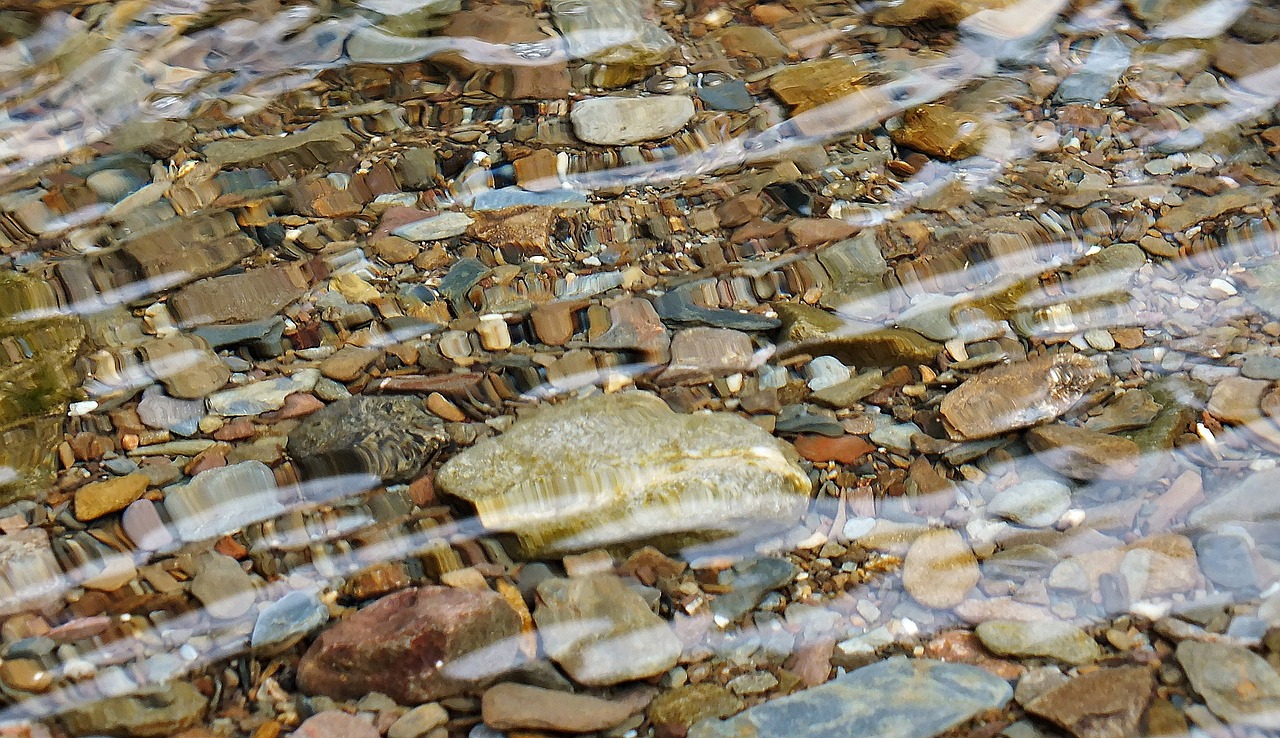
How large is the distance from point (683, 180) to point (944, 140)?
850mm

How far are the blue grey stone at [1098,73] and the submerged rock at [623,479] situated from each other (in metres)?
2.03

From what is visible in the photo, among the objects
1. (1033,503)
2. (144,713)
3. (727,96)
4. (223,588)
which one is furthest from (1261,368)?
(144,713)

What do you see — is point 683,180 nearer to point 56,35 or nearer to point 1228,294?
point 1228,294

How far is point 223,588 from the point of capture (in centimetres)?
216

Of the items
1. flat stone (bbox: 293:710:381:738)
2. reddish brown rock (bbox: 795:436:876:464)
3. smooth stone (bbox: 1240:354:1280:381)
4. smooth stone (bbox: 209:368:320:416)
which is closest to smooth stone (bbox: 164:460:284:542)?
smooth stone (bbox: 209:368:320:416)

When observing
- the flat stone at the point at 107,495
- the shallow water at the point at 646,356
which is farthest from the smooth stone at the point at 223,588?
the flat stone at the point at 107,495

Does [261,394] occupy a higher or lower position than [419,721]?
higher

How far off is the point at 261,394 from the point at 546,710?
1.18 m

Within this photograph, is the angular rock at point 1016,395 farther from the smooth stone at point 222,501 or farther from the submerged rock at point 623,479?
the smooth stone at point 222,501

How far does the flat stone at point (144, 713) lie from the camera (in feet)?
6.32

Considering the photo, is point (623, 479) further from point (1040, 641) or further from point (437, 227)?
point (437, 227)

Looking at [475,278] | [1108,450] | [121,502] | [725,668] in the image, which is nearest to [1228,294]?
[1108,450]

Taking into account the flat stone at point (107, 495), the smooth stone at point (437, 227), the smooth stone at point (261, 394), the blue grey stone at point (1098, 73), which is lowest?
the flat stone at point (107, 495)

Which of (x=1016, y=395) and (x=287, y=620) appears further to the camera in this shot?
(x=1016, y=395)
